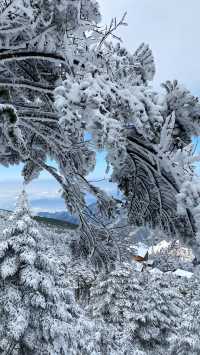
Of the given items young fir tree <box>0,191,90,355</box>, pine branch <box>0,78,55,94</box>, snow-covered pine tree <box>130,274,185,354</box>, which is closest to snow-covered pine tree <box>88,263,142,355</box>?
snow-covered pine tree <box>130,274,185,354</box>

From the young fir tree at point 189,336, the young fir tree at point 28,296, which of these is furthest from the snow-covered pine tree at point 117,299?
the young fir tree at point 28,296

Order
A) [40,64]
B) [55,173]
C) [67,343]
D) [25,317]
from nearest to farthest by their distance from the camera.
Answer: [40,64]
[55,173]
[25,317]
[67,343]

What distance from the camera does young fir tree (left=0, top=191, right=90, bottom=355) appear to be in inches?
666

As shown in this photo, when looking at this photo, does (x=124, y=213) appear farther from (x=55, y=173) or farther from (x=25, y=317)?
(x=25, y=317)

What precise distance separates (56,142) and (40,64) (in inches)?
36.2

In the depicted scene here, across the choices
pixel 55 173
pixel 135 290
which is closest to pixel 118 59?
pixel 55 173

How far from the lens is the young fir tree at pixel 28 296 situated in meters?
16.9

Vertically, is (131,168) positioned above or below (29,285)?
above

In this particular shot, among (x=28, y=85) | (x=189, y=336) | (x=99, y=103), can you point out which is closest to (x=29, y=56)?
(x=28, y=85)

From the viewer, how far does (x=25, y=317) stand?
17094 mm

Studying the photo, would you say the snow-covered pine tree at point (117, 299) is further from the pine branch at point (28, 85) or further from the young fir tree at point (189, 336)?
the pine branch at point (28, 85)

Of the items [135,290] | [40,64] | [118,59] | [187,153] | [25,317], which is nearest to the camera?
[187,153]

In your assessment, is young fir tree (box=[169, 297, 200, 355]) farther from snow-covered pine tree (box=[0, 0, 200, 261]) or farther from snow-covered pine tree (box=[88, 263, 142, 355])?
snow-covered pine tree (box=[0, 0, 200, 261])

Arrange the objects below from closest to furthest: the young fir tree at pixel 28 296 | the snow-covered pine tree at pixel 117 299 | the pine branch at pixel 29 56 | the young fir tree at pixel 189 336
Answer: the pine branch at pixel 29 56 < the young fir tree at pixel 28 296 < the young fir tree at pixel 189 336 < the snow-covered pine tree at pixel 117 299
